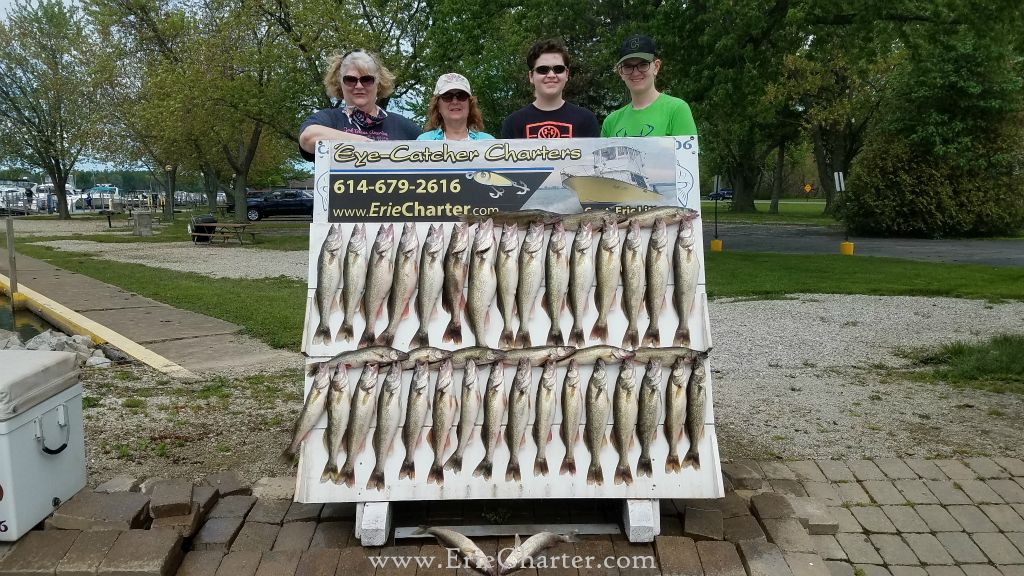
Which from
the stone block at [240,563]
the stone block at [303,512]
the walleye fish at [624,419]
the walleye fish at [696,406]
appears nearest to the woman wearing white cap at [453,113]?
the walleye fish at [624,419]

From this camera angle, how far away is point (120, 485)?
4.11 metres

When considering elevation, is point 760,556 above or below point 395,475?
below

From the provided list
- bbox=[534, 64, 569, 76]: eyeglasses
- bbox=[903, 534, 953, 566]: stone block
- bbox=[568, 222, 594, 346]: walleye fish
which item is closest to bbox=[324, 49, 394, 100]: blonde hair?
bbox=[534, 64, 569, 76]: eyeglasses

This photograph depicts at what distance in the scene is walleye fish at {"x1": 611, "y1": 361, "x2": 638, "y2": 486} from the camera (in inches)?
138

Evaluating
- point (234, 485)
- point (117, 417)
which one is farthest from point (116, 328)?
point (234, 485)

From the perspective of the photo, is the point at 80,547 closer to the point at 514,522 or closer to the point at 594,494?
the point at 514,522

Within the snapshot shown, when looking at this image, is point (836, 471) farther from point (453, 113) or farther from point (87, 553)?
point (87, 553)

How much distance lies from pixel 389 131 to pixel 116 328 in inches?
242

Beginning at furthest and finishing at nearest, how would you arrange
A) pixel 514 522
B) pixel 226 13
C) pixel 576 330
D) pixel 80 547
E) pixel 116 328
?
pixel 226 13 → pixel 116 328 → pixel 514 522 → pixel 576 330 → pixel 80 547

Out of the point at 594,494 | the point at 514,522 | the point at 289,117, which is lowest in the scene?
the point at 514,522

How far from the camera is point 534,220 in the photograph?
3.64m

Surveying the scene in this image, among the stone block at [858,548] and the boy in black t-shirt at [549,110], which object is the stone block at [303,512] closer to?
the boy in black t-shirt at [549,110]

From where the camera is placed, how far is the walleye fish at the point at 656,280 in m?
3.54

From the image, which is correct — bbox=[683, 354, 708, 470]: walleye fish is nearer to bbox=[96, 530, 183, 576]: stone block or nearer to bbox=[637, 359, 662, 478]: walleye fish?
bbox=[637, 359, 662, 478]: walleye fish
